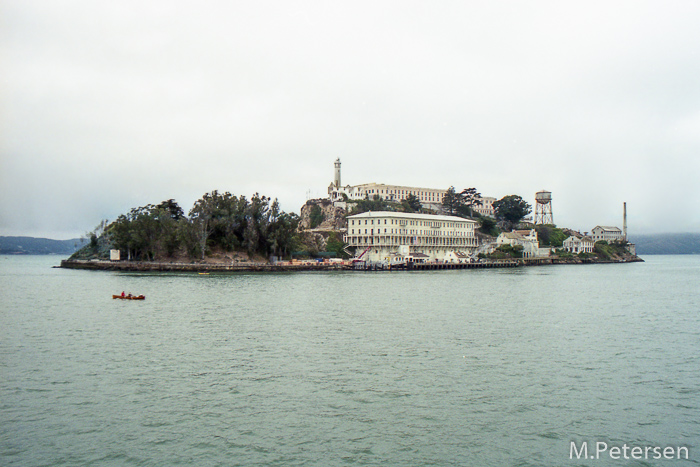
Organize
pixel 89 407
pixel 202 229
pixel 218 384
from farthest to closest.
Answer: pixel 202 229, pixel 218 384, pixel 89 407

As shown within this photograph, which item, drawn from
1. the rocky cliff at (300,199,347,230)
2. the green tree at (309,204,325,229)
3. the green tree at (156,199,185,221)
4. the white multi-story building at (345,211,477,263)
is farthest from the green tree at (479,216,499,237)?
the green tree at (156,199,185,221)

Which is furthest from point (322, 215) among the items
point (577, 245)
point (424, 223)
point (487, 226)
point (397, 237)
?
point (577, 245)

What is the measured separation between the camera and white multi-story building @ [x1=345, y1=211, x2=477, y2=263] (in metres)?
106

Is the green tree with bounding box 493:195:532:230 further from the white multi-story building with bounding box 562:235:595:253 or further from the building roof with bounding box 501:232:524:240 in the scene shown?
the building roof with bounding box 501:232:524:240

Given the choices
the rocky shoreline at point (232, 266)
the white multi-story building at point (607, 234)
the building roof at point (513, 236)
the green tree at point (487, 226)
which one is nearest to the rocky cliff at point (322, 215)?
the rocky shoreline at point (232, 266)

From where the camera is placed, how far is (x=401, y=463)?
46.4 feet

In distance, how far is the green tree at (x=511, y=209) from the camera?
15075cm

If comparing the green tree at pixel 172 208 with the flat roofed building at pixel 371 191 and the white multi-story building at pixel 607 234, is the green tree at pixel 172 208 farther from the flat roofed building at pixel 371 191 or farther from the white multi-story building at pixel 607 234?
the white multi-story building at pixel 607 234

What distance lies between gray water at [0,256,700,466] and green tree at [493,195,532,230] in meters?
113

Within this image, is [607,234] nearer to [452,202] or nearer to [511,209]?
[511,209]

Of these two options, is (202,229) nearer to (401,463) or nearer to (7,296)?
(7,296)

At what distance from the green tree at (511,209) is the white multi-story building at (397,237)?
41.2 metres

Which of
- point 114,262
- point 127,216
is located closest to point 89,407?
point 114,262

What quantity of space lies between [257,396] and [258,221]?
8125 cm
